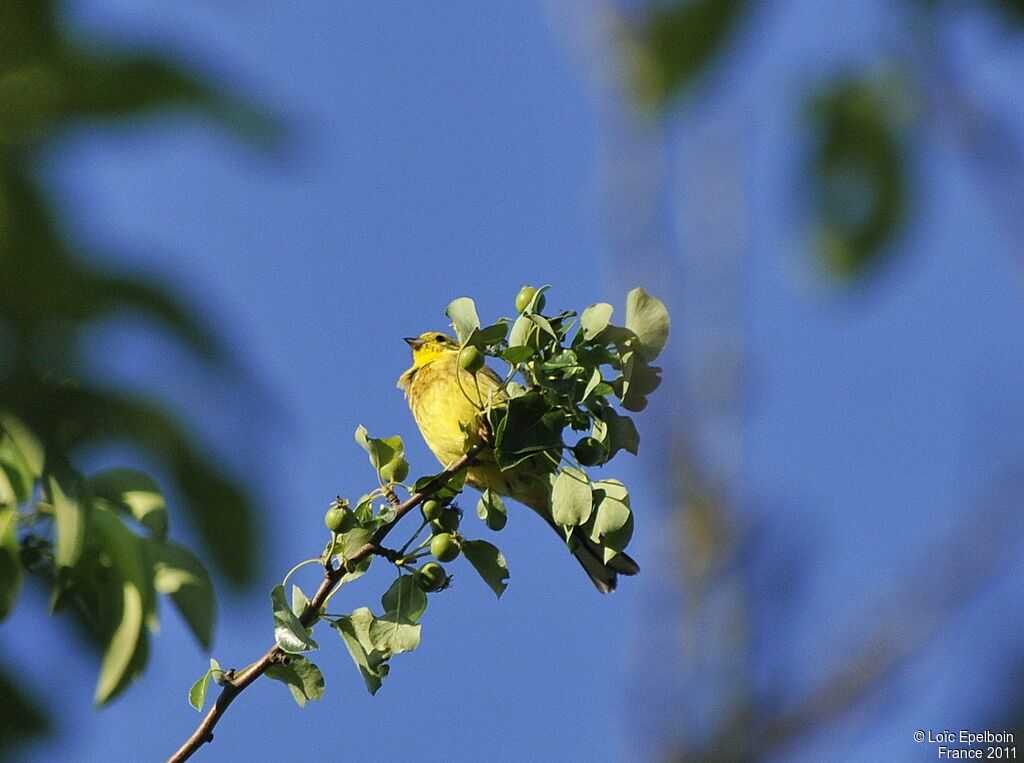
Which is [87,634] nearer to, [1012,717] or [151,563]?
[151,563]

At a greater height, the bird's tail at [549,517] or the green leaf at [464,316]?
the bird's tail at [549,517]

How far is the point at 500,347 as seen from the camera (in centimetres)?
313

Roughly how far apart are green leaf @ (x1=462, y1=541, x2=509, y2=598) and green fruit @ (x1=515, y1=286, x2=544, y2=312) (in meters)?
0.61

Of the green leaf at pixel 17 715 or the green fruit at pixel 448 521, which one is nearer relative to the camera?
the green leaf at pixel 17 715

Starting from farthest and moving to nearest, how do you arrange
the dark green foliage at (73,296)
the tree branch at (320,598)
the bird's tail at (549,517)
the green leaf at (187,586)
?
the bird's tail at (549,517) < the tree branch at (320,598) < the green leaf at (187,586) < the dark green foliage at (73,296)

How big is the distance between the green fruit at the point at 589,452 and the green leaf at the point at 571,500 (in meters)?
0.04

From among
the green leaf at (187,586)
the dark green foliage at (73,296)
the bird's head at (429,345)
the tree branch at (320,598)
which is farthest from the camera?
the bird's head at (429,345)

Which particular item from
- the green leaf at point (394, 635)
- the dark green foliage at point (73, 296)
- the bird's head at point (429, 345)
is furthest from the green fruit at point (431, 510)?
the bird's head at point (429, 345)

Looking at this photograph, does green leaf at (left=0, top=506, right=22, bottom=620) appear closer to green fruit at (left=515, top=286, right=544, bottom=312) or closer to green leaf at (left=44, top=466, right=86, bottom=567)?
green leaf at (left=44, top=466, right=86, bottom=567)

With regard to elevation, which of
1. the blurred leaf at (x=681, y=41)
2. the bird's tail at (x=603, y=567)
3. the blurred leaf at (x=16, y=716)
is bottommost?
the blurred leaf at (x=16, y=716)

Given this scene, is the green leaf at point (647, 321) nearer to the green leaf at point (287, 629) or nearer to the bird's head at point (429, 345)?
the green leaf at point (287, 629)

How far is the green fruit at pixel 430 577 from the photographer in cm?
305

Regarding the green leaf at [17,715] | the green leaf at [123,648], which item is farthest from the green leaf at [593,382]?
the green leaf at [17,715]

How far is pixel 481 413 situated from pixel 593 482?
449 mm
